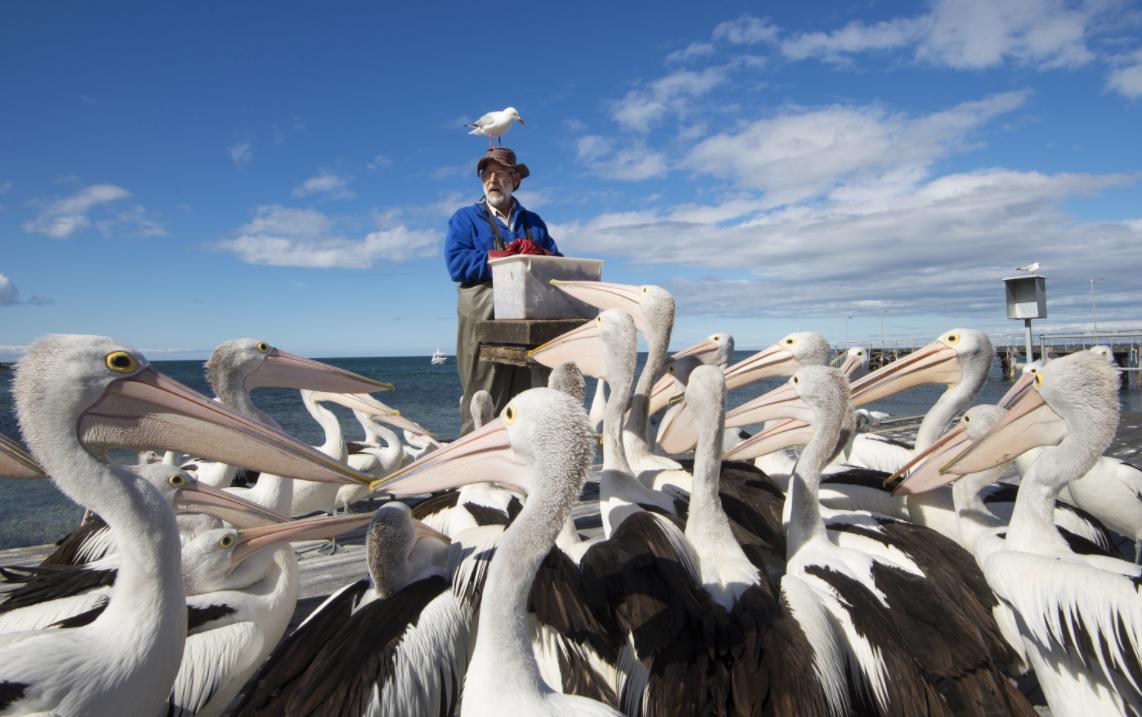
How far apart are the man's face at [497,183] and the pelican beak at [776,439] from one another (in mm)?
2167

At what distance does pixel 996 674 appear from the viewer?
1.91m

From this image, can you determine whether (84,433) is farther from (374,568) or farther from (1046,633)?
(1046,633)

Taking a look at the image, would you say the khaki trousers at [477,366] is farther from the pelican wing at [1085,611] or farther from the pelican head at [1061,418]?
the pelican wing at [1085,611]

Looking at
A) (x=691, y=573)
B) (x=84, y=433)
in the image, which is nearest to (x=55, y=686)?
(x=84, y=433)

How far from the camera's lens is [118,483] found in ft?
5.29

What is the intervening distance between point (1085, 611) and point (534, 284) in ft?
8.72

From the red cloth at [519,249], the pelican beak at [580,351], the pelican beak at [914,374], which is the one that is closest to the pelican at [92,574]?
the pelican beak at [580,351]

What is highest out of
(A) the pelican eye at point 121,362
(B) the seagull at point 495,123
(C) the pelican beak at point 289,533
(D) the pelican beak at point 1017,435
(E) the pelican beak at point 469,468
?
(B) the seagull at point 495,123

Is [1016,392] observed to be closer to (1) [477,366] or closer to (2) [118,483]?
(1) [477,366]

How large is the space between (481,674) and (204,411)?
1.03 meters

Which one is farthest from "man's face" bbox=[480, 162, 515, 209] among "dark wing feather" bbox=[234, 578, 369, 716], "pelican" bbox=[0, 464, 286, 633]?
"dark wing feather" bbox=[234, 578, 369, 716]

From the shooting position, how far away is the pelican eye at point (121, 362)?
1.68 meters

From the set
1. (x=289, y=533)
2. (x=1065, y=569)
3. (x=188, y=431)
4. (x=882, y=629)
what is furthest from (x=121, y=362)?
(x=1065, y=569)

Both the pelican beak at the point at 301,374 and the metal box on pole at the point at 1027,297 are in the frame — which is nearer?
the pelican beak at the point at 301,374
